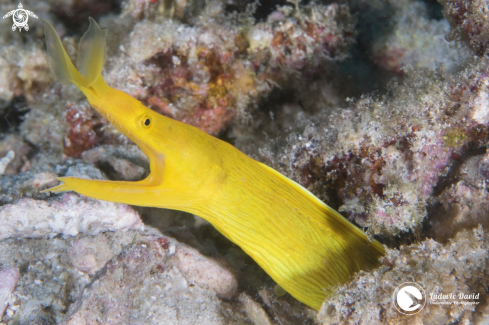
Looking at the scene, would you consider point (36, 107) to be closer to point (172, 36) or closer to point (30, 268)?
point (172, 36)

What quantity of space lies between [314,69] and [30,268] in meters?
3.46

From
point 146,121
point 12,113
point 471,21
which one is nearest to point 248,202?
point 146,121

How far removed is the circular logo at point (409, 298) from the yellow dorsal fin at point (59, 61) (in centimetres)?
231

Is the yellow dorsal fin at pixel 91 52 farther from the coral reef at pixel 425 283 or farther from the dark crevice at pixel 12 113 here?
the dark crevice at pixel 12 113

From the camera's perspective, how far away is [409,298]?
63.8 inches

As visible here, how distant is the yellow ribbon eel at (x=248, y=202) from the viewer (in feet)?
6.84

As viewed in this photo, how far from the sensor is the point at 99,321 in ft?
6.39

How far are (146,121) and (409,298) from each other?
1.95m

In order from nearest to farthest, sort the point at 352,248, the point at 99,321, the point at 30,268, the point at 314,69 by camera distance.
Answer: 1. the point at 99,321
2. the point at 30,268
3. the point at 352,248
4. the point at 314,69

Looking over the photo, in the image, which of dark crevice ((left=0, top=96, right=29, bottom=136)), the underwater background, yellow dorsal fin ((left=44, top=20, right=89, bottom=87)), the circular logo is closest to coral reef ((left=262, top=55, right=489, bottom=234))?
the underwater background

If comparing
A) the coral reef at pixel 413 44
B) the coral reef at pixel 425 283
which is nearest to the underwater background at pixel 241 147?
the coral reef at pixel 425 283

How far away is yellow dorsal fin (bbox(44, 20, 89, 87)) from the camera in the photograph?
194cm

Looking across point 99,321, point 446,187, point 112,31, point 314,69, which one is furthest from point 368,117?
point 112,31

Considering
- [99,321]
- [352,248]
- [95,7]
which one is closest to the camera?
[99,321]
